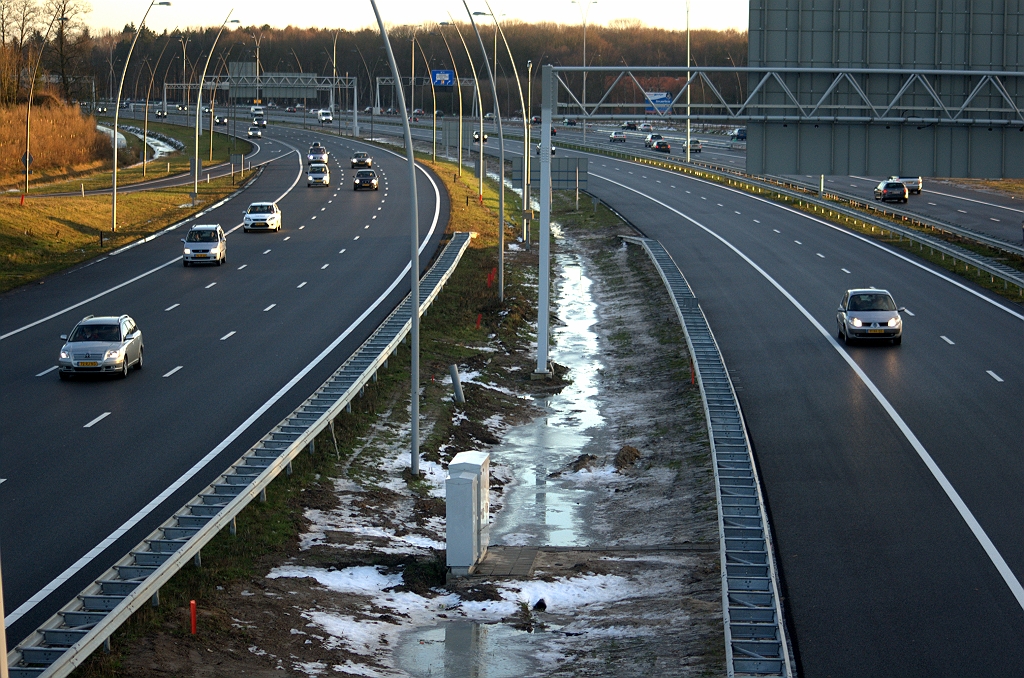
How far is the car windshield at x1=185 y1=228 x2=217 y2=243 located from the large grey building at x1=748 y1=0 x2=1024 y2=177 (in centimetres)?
2776

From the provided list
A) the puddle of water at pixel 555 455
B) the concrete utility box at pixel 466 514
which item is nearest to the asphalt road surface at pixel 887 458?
the puddle of water at pixel 555 455

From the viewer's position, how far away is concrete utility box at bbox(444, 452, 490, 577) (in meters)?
19.5

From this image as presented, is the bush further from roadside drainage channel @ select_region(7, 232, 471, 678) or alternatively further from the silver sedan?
roadside drainage channel @ select_region(7, 232, 471, 678)

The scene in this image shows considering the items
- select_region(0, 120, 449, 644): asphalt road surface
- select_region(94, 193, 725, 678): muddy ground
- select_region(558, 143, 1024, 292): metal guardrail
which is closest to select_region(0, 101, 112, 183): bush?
select_region(0, 120, 449, 644): asphalt road surface

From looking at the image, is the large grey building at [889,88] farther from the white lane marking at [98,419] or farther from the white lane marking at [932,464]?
the white lane marking at [98,419]

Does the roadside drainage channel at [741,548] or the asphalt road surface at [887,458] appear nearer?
the roadside drainage channel at [741,548]

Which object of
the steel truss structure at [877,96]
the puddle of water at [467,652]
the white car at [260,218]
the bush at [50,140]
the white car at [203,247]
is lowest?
the puddle of water at [467,652]

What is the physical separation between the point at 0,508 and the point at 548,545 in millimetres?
9468

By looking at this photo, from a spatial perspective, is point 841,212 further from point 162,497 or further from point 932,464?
point 162,497

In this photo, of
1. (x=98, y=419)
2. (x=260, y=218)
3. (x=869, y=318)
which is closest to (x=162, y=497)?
(x=98, y=419)

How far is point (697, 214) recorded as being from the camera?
2940 inches

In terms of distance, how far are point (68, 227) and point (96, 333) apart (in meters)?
30.1

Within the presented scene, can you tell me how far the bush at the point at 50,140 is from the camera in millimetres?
96062

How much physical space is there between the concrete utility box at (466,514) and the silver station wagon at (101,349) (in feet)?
44.9
